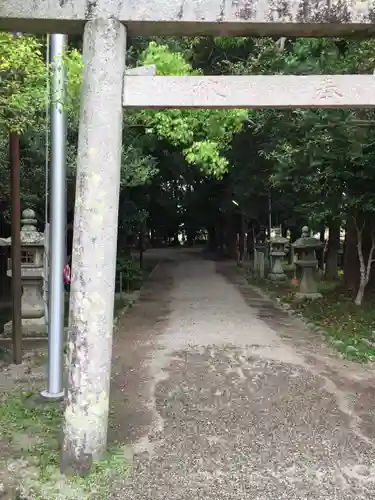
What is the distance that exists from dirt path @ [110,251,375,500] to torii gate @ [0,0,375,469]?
2.83 ft

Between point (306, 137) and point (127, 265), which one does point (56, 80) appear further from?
point (127, 265)

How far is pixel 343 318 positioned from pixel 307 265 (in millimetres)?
3817

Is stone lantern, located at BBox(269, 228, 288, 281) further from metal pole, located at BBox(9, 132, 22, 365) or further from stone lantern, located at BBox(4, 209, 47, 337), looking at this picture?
metal pole, located at BBox(9, 132, 22, 365)

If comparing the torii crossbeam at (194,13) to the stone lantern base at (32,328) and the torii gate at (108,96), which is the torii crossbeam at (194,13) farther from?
the stone lantern base at (32,328)

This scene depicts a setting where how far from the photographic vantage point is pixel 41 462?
14.6 feet

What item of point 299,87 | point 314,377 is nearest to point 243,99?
point 299,87

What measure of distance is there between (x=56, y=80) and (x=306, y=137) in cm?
606

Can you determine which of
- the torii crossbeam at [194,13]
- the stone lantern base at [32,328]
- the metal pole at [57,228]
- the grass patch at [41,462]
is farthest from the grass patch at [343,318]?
the torii crossbeam at [194,13]

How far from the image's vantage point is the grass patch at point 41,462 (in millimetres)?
4012

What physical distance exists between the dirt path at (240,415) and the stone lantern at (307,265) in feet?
13.3

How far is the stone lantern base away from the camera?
398 inches

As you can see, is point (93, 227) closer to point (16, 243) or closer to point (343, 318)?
point (16, 243)

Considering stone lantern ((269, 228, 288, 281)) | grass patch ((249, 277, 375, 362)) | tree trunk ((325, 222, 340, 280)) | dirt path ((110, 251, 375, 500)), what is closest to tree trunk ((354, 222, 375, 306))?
grass patch ((249, 277, 375, 362))

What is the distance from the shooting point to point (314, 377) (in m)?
7.26
